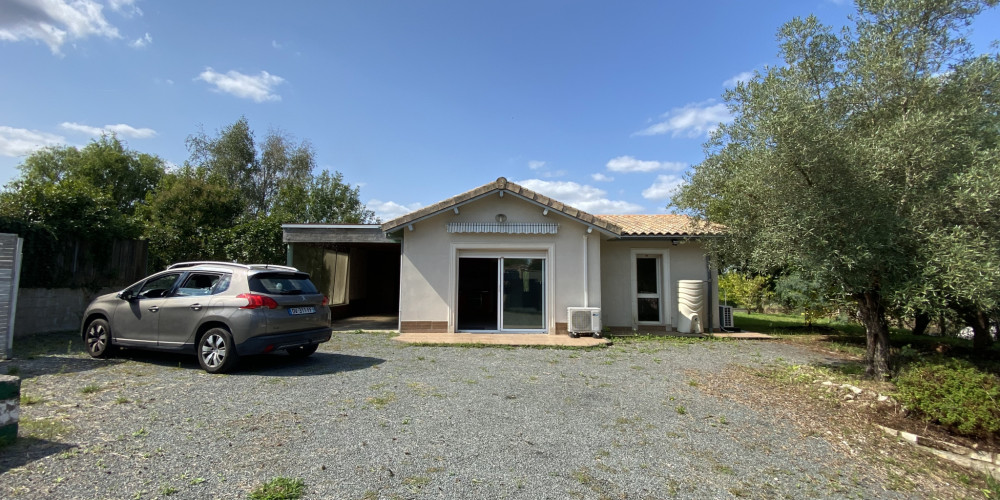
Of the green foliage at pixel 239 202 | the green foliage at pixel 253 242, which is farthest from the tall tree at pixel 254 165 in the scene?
the green foliage at pixel 253 242

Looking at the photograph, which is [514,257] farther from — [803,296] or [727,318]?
[803,296]

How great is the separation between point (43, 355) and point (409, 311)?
6.65 metres

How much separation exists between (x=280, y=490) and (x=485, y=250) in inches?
352

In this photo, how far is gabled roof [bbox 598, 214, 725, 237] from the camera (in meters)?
12.5

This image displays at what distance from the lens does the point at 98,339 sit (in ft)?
25.9

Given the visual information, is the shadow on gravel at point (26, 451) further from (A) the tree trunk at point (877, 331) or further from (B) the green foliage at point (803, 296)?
(B) the green foliage at point (803, 296)

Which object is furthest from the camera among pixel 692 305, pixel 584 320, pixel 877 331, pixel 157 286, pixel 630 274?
pixel 630 274

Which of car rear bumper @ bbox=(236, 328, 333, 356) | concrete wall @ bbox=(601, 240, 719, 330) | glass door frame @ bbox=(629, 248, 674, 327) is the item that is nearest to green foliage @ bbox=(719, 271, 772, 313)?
concrete wall @ bbox=(601, 240, 719, 330)

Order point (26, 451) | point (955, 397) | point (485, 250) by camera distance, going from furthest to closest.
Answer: point (485, 250), point (955, 397), point (26, 451)

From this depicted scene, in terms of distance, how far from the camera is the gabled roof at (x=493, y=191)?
11.4 metres

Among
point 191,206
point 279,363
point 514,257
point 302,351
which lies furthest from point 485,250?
point 191,206

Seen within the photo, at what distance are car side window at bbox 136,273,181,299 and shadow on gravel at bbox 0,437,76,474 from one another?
12.3 feet

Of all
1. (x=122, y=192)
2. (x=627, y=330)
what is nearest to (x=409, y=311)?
(x=627, y=330)

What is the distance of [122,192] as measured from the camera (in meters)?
28.6
